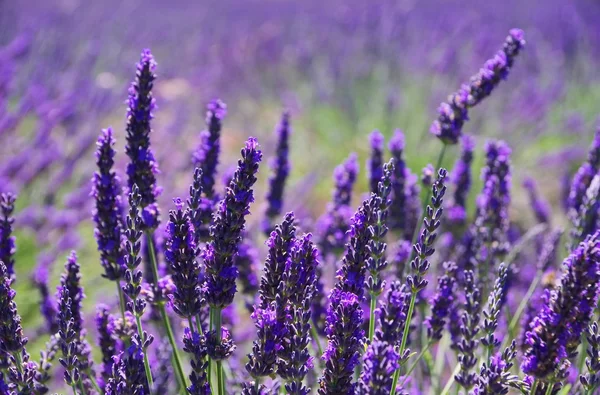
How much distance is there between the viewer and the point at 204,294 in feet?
4.85

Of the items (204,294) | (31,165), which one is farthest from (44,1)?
(204,294)

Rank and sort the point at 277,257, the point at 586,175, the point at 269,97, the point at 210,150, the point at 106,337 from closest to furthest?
the point at 277,257 < the point at 106,337 < the point at 210,150 < the point at 586,175 < the point at 269,97

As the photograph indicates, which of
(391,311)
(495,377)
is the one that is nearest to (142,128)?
(391,311)

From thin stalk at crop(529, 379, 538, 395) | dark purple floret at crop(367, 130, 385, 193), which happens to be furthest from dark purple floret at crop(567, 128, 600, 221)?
thin stalk at crop(529, 379, 538, 395)

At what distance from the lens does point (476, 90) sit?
7.27ft

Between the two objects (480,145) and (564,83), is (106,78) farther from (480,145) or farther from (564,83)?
(564,83)

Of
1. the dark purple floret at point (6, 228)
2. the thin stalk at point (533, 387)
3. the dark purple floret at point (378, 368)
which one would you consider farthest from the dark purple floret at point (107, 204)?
the thin stalk at point (533, 387)

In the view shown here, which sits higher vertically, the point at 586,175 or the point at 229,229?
the point at 586,175

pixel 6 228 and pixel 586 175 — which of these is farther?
pixel 586 175

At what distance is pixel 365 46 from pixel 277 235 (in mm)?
7247

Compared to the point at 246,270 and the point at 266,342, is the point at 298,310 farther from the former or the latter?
the point at 246,270

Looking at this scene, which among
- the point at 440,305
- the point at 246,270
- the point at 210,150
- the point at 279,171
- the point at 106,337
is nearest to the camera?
the point at 106,337

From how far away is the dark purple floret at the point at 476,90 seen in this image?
7.10 ft

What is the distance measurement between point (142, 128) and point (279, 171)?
3.76 ft
